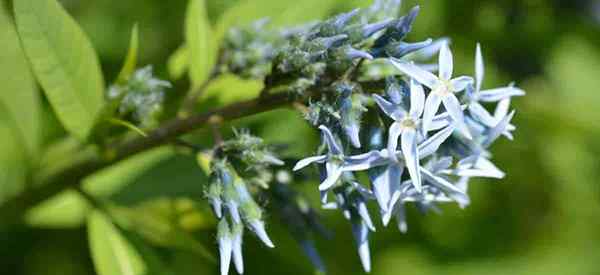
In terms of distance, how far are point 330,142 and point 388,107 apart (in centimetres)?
20

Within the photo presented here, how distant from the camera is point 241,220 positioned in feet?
8.94

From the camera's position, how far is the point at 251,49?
3289 mm

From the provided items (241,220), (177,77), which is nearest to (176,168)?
(177,77)

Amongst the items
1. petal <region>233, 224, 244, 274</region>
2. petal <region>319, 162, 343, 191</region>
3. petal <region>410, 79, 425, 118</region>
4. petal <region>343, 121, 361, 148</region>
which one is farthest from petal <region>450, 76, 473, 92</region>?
petal <region>233, 224, 244, 274</region>

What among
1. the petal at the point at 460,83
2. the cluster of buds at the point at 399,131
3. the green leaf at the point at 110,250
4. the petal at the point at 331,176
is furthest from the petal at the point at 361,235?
the green leaf at the point at 110,250

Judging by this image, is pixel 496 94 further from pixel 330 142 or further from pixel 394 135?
pixel 330 142

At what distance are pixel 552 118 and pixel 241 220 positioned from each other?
3166 millimetres

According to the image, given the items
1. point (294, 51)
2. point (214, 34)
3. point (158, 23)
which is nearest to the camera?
point (294, 51)

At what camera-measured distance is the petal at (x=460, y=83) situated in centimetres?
246

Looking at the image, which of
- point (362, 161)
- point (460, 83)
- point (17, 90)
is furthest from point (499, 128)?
point (17, 90)

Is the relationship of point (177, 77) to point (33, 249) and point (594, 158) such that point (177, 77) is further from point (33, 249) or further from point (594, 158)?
point (594, 158)

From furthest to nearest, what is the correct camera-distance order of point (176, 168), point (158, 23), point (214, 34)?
point (158, 23), point (176, 168), point (214, 34)

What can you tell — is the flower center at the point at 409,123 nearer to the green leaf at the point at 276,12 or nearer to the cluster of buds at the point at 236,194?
the cluster of buds at the point at 236,194

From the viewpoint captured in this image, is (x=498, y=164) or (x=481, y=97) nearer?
(x=481, y=97)
